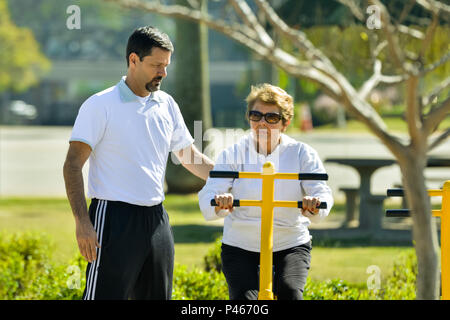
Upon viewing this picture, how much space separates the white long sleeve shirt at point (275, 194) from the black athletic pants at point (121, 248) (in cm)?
32

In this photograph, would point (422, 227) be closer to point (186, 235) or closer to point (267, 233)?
point (267, 233)

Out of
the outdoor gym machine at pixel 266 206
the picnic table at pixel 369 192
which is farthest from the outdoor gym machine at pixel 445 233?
the picnic table at pixel 369 192

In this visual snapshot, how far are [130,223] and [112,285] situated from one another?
277mm

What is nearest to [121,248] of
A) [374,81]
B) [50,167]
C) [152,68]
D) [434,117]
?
[152,68]

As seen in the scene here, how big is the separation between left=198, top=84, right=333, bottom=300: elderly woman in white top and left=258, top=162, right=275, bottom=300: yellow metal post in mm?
151

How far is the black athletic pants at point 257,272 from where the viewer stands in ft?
12.9

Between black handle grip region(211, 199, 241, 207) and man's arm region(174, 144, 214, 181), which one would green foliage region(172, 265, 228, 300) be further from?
black handle grip region(211, 199, 241, 207)

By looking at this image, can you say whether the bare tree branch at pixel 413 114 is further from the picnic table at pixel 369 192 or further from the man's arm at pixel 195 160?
the picnic table at pixel 369 192

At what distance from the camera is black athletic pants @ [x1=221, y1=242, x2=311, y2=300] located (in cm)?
394

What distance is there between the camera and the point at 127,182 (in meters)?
3.76

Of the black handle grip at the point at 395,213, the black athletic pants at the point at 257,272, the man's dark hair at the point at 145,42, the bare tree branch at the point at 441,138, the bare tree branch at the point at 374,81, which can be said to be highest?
the bare tree branch at the point at 374,81

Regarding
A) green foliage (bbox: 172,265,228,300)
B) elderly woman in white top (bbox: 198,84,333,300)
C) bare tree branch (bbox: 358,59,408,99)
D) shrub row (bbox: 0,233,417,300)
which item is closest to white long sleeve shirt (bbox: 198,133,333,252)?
elderly woman in white top (bbox: 198,84,333,300)

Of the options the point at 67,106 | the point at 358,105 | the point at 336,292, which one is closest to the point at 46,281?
the point at 336,292

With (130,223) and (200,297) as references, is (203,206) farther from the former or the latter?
(200,297)
